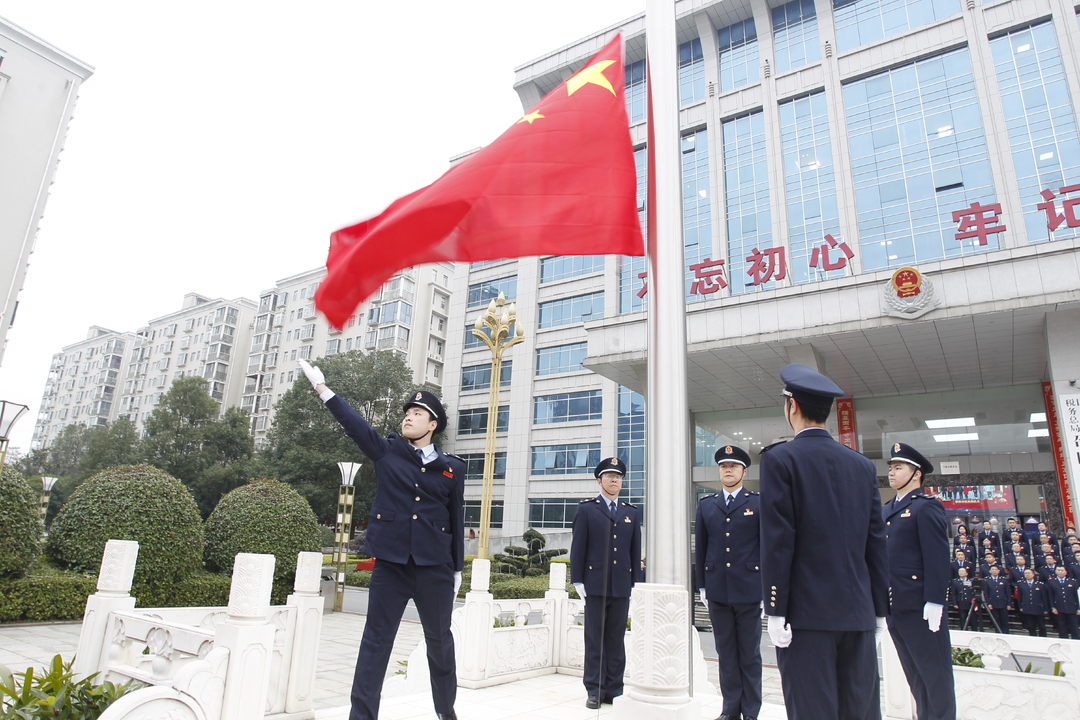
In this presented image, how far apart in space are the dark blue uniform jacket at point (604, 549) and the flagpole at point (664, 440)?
91.3 inches

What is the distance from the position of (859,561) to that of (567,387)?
26.6m

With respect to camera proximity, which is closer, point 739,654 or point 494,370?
point 739,654

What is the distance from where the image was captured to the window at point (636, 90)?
21547 mm

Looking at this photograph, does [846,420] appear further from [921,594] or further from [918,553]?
[921,594]

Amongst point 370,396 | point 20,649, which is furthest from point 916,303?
point 370,396

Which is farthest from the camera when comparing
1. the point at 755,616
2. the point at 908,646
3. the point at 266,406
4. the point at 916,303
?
the point at 266,406

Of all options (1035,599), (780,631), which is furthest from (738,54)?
(780,631)

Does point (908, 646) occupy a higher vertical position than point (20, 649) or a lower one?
higher

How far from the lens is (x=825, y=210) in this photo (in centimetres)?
1892

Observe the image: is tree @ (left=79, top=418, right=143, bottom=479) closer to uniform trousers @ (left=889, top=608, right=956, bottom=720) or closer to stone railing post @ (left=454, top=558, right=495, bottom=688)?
stone railing post @ (left=454, top=558, right=495, bottom=688)

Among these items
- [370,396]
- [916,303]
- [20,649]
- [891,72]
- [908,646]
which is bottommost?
[20,649]

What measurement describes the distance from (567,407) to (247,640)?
26.2m

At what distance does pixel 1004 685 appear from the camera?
15.3 feet

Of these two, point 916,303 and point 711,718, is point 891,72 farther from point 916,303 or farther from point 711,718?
point 711,718
